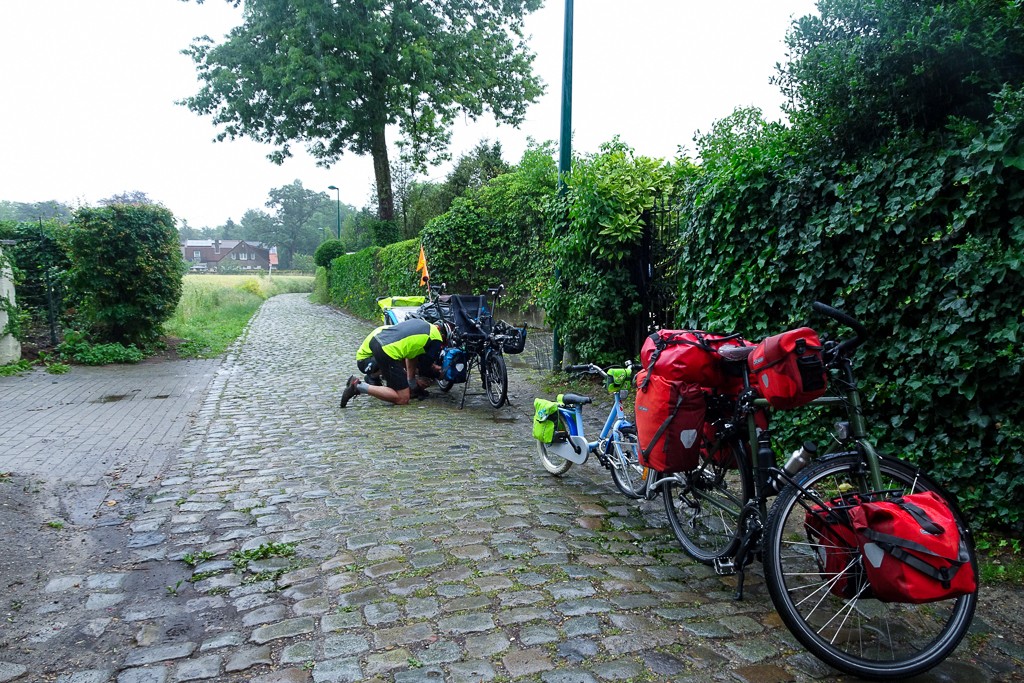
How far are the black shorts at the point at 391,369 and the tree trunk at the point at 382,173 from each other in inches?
794

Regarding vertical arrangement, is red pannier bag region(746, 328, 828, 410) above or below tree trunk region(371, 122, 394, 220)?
below

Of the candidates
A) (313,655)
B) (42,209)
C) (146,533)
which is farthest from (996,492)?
(42,209)

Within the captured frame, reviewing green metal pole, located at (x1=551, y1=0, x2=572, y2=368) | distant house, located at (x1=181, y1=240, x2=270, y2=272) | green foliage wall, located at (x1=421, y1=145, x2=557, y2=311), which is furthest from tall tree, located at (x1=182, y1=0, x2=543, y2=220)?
distant house, located at (x1=181, y1=240, x2=270, y2=272)

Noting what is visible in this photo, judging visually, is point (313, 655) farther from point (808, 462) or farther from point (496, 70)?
point (496, 70)

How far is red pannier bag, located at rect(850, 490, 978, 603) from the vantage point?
100 inches

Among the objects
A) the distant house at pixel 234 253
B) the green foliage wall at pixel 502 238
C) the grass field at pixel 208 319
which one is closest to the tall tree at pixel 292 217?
the distant house at pixel 234 253

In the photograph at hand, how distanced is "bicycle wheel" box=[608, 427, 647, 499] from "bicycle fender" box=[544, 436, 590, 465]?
0.70ft

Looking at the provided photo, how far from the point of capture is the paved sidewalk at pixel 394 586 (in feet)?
9.52

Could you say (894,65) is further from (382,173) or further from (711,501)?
(382,173)

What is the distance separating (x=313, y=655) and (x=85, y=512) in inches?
119

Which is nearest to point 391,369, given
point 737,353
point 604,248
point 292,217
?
point 604,248

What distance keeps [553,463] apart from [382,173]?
25.3 meters

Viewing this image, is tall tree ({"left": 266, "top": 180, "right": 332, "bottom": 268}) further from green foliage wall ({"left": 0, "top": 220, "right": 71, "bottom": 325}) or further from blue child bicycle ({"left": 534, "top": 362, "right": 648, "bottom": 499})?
blue child bicycle ({"left": 534, "top": 362, "right": 648, "bottom": 499})

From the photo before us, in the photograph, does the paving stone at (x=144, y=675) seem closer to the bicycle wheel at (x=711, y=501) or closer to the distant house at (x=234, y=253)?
the bicycle wheel at (x=711, y=501)
